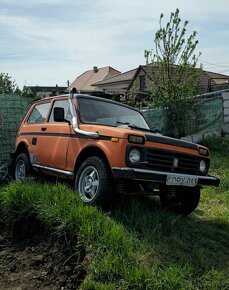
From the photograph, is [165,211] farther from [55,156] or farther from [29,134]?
[29,134]

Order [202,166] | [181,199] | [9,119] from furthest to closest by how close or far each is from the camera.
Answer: [9,119] < [181,199] < [202,166]

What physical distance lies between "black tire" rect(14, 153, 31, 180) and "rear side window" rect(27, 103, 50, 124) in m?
0.68

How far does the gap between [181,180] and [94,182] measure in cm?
113

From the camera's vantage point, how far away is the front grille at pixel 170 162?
514 centimetres

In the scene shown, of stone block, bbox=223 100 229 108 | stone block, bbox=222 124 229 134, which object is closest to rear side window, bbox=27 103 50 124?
stone block, bbox=222 124 229 134

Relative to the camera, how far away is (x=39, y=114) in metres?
7.59

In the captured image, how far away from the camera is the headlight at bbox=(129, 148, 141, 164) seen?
5.02m

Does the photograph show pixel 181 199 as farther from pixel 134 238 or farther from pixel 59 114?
pixel 59 114

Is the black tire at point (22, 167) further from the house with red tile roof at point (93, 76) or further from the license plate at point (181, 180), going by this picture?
the house with red tile roof at point (93, 76)

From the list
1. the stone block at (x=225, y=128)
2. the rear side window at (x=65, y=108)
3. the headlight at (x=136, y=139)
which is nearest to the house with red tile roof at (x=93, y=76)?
the stone block at (x=225, y=128)

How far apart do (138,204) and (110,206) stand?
0.52m

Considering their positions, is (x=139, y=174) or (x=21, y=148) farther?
(x=21, y=148)

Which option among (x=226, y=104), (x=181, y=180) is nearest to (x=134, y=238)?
(x=181, y=180)

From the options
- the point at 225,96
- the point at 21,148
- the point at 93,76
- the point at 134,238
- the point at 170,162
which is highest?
the point at 93,76
